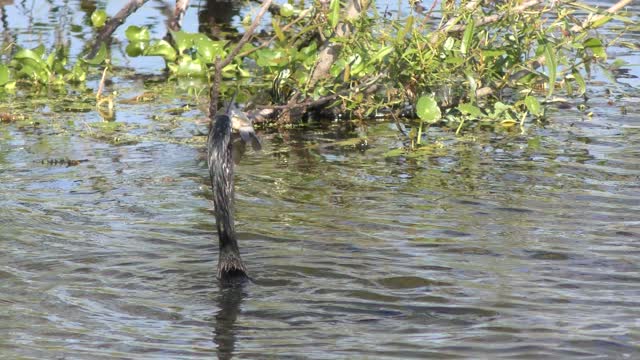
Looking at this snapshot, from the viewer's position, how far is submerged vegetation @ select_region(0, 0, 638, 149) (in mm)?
7949

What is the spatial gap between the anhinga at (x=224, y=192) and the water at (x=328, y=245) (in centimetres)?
11

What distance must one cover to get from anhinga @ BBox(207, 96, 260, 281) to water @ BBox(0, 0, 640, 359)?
0.35 ft

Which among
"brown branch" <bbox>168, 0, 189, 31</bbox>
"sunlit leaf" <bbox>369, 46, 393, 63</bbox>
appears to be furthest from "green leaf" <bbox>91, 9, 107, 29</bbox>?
"sunlit leaf" <bbox>369, 46, 393, 63</bbox>

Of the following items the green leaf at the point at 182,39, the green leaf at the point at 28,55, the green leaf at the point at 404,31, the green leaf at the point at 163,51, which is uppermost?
the green leaf at the point at 404,31

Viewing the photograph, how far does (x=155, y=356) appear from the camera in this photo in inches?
180

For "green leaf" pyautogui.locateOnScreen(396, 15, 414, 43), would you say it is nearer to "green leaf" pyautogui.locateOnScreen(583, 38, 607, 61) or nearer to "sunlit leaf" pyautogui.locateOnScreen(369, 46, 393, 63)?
"sunlit leaf" pyautogui.locateOnScreen(369, 46, 393, 63)

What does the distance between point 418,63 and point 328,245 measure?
2.39m

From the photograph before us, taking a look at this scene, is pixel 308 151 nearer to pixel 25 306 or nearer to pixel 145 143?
pixel 145 143

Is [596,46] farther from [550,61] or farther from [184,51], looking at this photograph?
[184,51]

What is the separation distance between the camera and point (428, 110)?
809cm

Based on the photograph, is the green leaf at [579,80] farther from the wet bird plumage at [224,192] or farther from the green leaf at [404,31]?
the wet bird plumage at [224,192]

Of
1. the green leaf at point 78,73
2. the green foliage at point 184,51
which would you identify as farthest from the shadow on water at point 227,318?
the green leaf at point 78,73

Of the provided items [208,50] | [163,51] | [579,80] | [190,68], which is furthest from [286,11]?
[579,80]

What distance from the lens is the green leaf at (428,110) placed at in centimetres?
808
